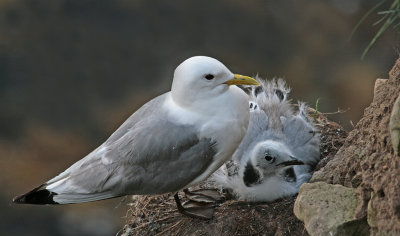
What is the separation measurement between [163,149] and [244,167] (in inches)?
27.5

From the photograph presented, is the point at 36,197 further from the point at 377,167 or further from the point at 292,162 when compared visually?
the point at 377,167

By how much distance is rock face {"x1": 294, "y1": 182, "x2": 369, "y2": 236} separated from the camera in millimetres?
2803

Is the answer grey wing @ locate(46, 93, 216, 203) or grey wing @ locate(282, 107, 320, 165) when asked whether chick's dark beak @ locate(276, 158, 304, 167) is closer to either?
grey wing @ locate(282, 107, 320, 165)

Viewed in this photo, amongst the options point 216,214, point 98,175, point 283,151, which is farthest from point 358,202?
point 98,175

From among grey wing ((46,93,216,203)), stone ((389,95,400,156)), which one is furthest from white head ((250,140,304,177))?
stone ((389,95,400,156))

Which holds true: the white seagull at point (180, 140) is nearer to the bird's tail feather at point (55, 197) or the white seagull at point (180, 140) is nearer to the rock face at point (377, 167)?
the bird's tail feather at point (55, 197)

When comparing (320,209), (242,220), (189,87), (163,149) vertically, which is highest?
(189,87)

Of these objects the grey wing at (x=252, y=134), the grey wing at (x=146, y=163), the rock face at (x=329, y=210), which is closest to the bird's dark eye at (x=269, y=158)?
the grey wing at (x=252, y=134)

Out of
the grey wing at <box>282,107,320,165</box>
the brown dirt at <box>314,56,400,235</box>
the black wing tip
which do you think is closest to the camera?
the brown dirt at <box>314,56,400,235</box>

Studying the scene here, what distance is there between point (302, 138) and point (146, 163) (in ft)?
3.80

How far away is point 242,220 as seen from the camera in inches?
149

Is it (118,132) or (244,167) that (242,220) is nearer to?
(244,167)

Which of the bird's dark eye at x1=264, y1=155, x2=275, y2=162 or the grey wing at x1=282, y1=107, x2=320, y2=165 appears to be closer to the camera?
the bird's dark eye at x1=264, y1=155, x2=275, y2=162

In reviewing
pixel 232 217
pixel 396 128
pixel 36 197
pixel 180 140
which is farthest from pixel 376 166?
pixel 36 197
